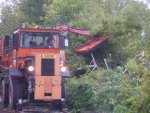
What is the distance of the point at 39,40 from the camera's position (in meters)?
14.9

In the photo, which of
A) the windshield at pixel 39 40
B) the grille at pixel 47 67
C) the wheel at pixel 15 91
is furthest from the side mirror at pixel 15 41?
the grille at pixel 47 67

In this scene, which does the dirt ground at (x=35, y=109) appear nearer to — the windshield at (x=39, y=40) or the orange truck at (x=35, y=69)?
the orange truck at (x=35, y=69)

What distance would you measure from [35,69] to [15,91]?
1.18 m

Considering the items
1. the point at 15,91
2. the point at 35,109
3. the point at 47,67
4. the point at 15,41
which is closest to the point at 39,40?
the point at 15,41

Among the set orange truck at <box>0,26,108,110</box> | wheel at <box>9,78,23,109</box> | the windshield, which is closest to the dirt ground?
orange truck at <box>0,26,108,110</box>

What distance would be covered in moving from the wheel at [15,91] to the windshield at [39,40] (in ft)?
4.37

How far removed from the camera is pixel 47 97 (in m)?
13.6

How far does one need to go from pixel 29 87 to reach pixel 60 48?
2.17 meters

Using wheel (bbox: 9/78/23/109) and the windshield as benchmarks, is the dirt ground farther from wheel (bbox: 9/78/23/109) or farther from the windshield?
the windshield

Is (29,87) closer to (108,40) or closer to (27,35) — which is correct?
(27,35)

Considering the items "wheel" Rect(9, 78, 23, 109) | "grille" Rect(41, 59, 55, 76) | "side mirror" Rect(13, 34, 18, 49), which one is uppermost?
"side mirror" Rect(13, 34, 18, 49)

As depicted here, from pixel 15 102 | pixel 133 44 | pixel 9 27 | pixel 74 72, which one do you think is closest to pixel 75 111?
pixel 15 102

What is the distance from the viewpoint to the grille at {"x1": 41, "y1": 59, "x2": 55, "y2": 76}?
13.7 meters

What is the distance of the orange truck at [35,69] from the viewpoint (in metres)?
13.6
